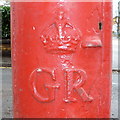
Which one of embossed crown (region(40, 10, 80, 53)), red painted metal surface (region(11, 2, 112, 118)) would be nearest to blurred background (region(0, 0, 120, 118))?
red painted metal surface (region(11, 2, 112, 118))

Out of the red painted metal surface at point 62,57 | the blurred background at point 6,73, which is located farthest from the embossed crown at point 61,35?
the blurred background at point 6,73

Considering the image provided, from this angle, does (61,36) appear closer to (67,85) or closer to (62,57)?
(62,57)

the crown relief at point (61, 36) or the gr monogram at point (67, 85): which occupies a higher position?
the crown relief at point (61, 36)

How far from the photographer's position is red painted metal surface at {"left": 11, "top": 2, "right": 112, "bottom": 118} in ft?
3.92

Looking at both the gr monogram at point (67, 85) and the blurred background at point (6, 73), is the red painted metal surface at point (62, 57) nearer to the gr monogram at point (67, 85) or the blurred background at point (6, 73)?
the gr monogram at point (67, 85)

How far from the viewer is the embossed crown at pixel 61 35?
1185 mm

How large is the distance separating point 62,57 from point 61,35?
0.31ft

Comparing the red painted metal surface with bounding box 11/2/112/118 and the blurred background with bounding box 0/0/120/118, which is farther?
the blurred background with bounding box 0/0/120/118

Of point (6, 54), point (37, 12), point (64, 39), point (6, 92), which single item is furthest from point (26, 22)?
point (6, 54)

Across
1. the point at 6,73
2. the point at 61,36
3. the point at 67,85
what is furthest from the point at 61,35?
the point at 6,73

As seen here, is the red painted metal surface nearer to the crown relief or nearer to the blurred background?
the crown relief

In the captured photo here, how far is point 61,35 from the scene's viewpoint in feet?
3.90

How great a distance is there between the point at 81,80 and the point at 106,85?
0.50 feet

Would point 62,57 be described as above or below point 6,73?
above
